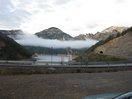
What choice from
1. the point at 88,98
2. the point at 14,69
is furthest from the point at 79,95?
the point at 14,69

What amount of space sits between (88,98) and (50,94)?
656cm

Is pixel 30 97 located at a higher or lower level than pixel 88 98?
lower

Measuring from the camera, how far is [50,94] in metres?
13.3

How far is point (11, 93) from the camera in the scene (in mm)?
13586

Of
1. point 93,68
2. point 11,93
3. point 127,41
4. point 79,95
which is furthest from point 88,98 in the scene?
point 127,41

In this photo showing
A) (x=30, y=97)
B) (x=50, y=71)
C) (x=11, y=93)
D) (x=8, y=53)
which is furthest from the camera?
(x=8, y=53)

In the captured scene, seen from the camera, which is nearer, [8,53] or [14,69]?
[14,69]

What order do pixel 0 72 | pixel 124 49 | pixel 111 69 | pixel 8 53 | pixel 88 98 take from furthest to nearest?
pixel 8 53
pixel 124 49
pixel 111 69
pixel 0 72
pixel 88 98

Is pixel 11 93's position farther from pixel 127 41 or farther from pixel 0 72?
pixel 127 41

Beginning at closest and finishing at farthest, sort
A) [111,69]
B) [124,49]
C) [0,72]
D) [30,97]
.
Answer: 1. [30,97]
2. [0,72]
3. [111,69]
4. [124,49]

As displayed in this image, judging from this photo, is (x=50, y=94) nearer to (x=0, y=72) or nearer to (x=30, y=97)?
(x=30, y=97)

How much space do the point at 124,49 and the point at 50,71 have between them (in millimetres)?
44203

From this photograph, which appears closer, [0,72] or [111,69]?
[0,72]

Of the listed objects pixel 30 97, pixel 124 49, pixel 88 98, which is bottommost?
pixel 30 97
